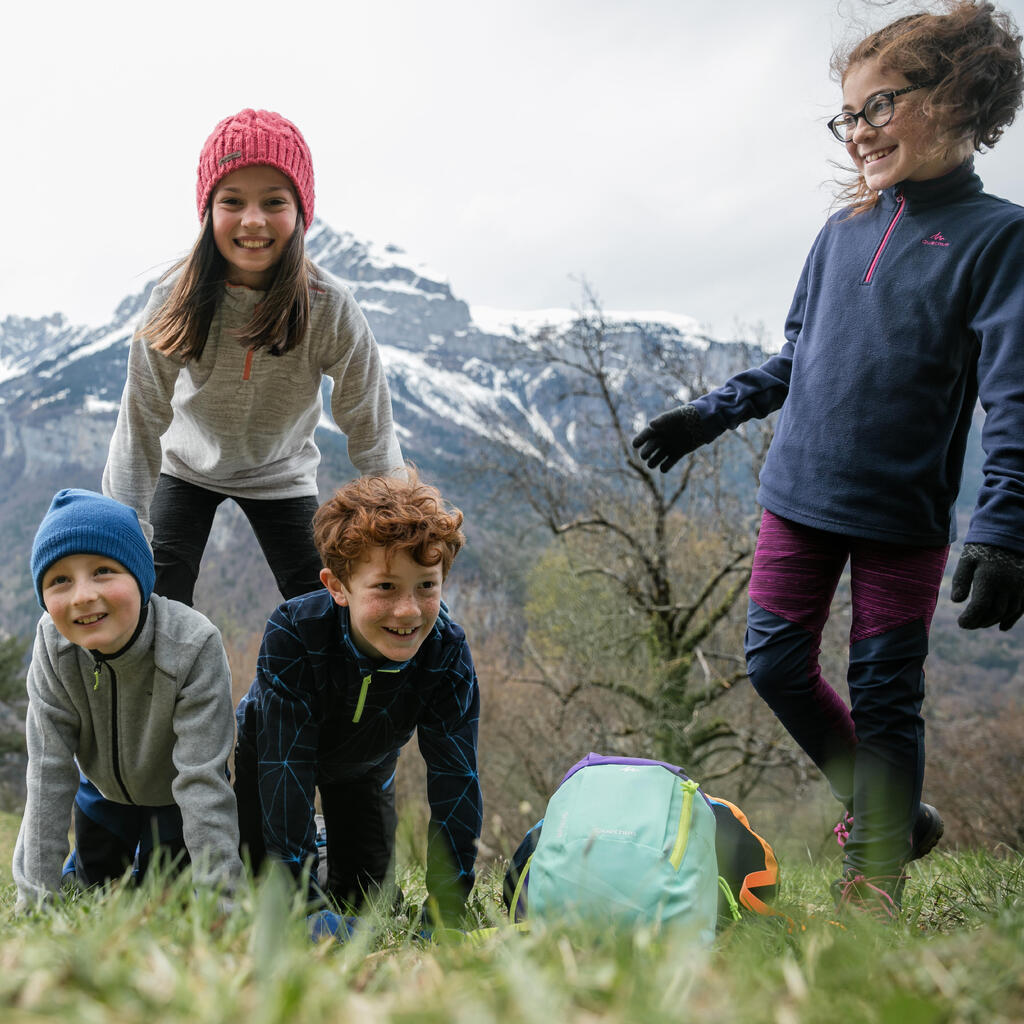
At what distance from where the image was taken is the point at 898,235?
234 cm

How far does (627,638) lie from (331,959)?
1282 centimetres

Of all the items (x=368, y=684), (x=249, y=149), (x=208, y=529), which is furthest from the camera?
(x=208, y=529)

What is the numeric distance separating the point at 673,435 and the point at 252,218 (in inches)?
61.4

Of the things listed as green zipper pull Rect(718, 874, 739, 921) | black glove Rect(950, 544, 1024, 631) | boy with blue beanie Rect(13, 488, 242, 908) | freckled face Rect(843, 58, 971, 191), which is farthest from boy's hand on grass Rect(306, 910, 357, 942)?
freckled face Rect(843, 58, 971, 191)

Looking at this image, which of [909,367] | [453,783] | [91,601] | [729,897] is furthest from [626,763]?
[91,601]

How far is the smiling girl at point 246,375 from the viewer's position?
275 centimetres

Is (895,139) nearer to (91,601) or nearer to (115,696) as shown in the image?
(91,601)

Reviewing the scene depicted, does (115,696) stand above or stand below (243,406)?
below

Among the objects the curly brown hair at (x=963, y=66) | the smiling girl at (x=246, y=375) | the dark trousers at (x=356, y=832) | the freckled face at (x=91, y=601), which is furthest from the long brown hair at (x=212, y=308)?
the curly brown hair at (x=963, y=66)

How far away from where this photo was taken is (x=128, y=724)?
8.07 feet

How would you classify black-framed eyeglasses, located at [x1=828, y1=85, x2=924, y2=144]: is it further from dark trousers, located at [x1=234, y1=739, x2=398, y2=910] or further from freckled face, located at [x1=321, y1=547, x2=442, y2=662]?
dark trousers, located at [x1=234, y1=739, x2=398, y2=910]

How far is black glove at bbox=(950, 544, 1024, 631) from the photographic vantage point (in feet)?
6.18

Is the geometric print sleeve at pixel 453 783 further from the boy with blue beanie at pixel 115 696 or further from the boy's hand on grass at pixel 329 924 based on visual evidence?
the boy with blue beanie at pixel 115 696

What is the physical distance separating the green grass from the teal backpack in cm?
55
